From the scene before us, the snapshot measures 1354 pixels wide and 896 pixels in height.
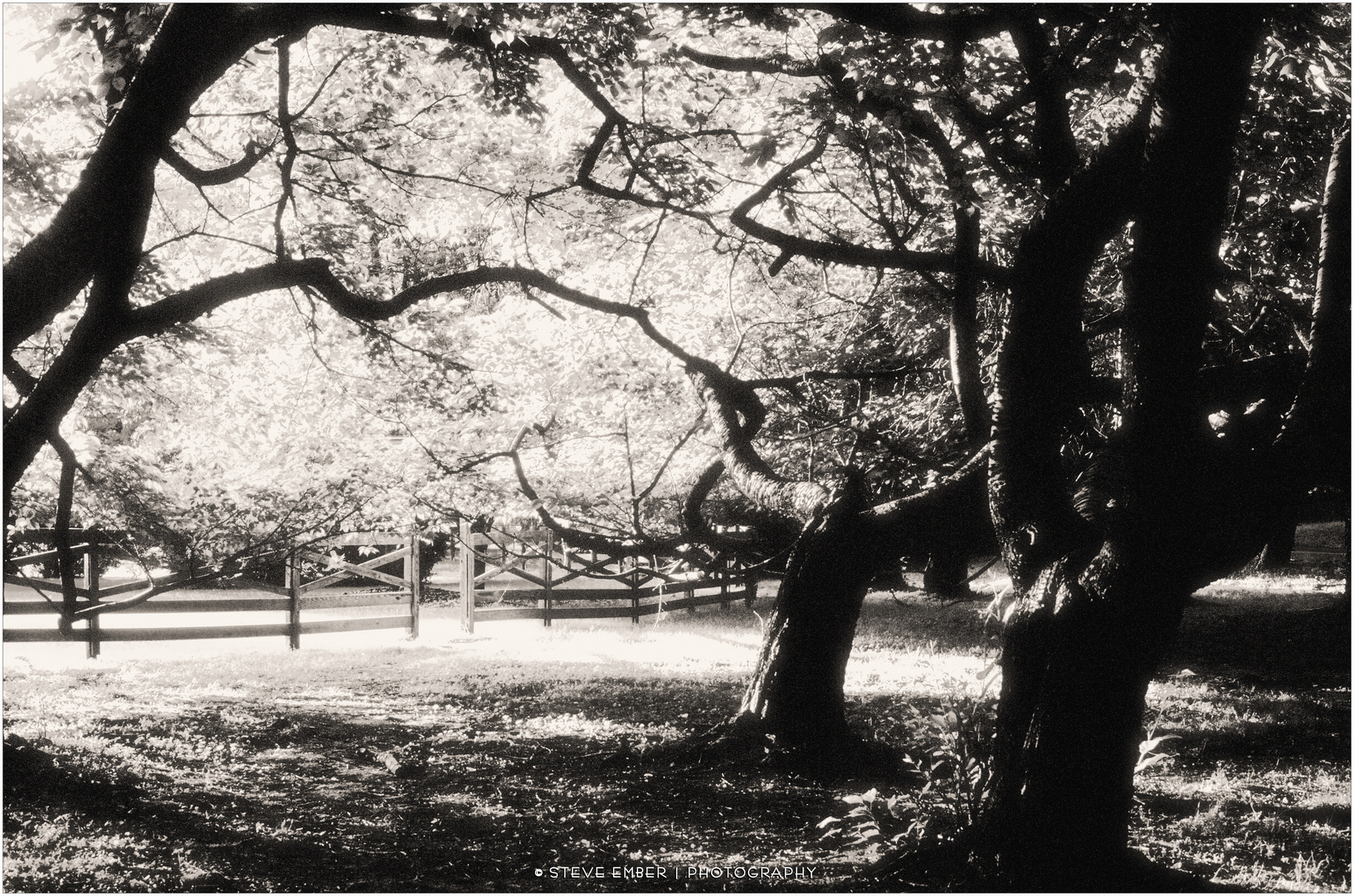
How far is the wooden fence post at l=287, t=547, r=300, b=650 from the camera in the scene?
1530cm

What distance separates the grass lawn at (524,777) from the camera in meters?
5.39

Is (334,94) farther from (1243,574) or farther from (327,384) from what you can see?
(1243,574)

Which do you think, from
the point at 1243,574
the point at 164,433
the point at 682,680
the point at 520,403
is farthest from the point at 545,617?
the point at 1243,574

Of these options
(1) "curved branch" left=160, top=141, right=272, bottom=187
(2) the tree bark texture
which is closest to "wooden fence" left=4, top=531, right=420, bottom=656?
(1) "curved branch" left=160, top=141, right=272, bottom=187

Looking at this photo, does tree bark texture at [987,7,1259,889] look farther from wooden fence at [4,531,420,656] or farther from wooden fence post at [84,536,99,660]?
wooden fence post at [84,536,99,660]

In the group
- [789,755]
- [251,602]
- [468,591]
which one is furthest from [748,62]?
[468,591]

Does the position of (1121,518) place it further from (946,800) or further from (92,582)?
(92,582)

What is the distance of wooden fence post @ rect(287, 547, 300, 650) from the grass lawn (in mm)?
851

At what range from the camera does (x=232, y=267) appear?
9.39 meters

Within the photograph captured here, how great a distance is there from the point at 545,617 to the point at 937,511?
1350 cm

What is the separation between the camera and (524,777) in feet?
24.9

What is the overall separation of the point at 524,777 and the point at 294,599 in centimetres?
957

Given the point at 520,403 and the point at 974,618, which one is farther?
the point at 974,618

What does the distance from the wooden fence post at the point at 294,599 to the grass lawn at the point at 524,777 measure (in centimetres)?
85
